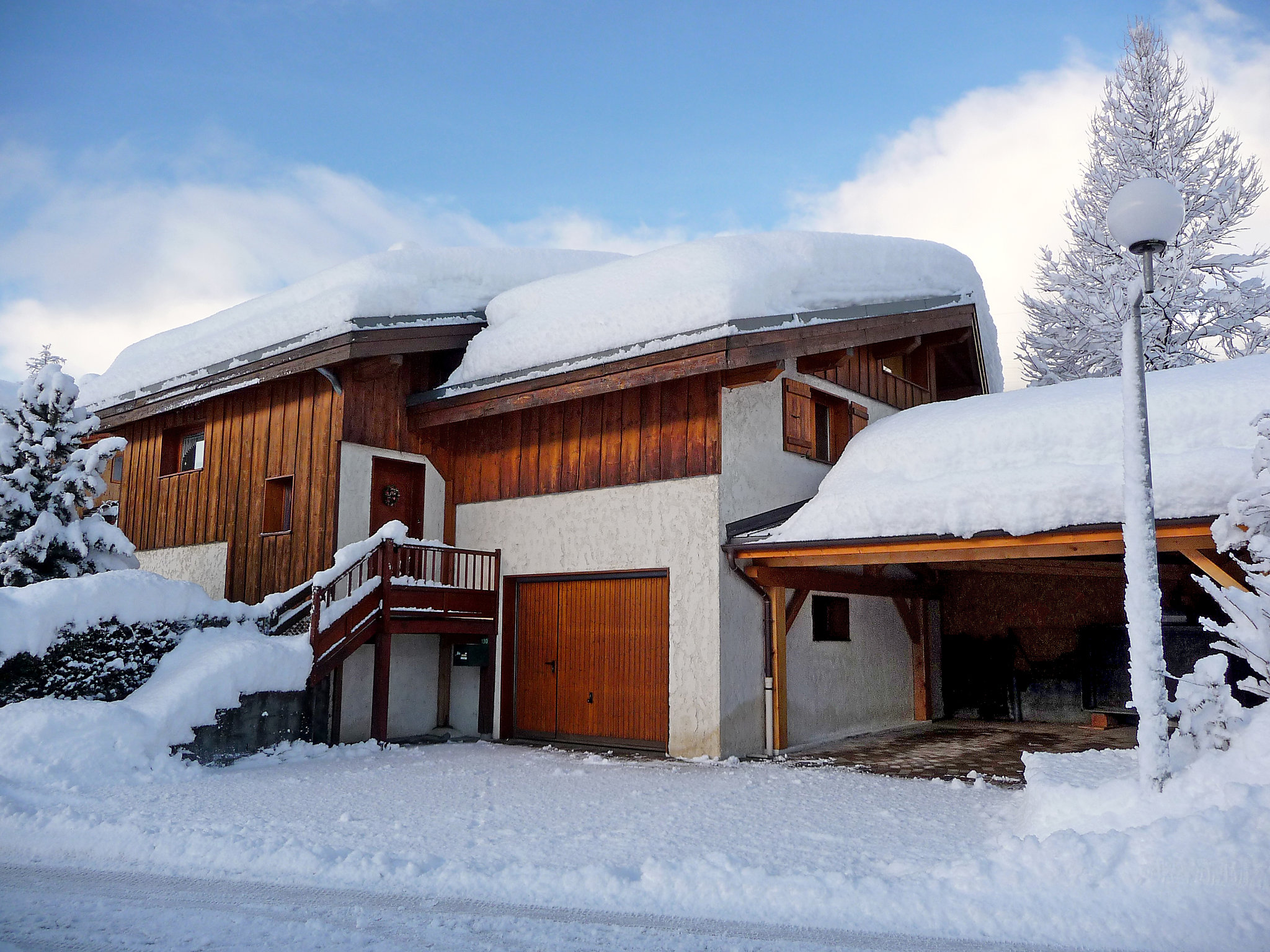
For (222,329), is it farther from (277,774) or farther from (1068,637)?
(1068,637)

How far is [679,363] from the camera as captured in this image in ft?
35.3

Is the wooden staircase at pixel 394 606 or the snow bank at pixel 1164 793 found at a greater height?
the wooden staircase at pixel 394 606

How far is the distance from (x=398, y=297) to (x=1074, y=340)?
16773mm

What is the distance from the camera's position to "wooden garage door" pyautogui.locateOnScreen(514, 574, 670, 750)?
11.6m

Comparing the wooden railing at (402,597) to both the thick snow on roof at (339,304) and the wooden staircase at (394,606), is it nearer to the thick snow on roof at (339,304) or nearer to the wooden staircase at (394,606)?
the wooden staircase at (394,606)

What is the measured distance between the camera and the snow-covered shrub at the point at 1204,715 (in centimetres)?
618

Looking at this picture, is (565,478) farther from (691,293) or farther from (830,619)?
(830,619)

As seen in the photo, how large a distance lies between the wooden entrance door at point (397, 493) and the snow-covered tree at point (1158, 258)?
16.1m

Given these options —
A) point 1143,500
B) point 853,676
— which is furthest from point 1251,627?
point 853,676

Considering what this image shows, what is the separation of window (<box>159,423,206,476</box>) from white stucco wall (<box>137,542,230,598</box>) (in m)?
1.42

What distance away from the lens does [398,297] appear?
1349 centimetres

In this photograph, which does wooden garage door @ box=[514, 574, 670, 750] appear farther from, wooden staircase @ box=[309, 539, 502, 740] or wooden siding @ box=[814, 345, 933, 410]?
wooden siding @ box=[814, 345, 933, 410]

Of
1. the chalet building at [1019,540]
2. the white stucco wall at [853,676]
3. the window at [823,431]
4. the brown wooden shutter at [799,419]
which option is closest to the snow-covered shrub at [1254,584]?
the chalet building at [1019,540]

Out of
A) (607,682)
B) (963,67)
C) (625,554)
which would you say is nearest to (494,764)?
(607,682)
